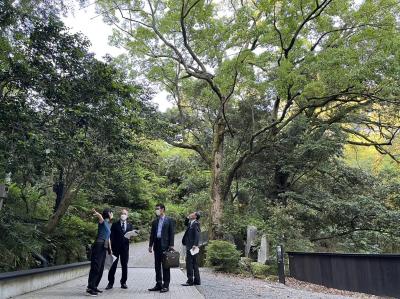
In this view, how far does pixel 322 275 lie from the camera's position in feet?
44.1

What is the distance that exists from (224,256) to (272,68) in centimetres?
961

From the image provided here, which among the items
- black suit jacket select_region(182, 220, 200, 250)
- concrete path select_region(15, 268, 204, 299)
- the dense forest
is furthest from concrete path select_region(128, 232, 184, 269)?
black suit jacket select_region(182, 220, 200, 250)

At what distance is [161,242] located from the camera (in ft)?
28.5

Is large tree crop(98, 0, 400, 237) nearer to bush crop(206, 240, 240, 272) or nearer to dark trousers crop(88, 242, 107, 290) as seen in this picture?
bush crop(206, 240, 240, 272)

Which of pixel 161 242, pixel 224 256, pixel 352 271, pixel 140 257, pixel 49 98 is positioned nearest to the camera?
pixel 49 98

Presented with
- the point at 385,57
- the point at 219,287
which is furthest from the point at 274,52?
the point at 219,287

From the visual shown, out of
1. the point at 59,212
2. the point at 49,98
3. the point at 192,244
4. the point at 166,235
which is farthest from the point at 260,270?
the point at 49,98

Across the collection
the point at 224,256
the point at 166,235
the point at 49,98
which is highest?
the point at 49,98

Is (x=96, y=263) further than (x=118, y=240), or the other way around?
(x=118, y=240)

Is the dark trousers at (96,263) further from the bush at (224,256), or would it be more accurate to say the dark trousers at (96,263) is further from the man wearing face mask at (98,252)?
the bush at (224,256)

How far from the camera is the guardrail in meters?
10.5

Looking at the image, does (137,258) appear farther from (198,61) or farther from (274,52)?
(274,52)

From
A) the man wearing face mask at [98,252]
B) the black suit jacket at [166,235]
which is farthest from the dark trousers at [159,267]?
the man wearing face mask at [98,252]

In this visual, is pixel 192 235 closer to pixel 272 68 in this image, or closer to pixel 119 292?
pixel 119 292
